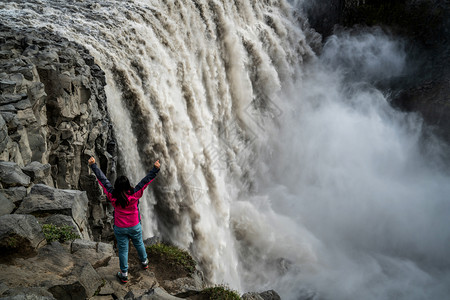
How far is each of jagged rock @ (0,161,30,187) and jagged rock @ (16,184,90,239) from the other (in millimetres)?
235

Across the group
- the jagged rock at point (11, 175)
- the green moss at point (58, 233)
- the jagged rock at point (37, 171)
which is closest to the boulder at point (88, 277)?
the green moss at point (58, 233)

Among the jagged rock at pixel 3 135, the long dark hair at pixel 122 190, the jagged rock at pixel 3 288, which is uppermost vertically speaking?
the long dark hair at pixel 122 190

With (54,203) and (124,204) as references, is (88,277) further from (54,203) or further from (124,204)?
(54,203)

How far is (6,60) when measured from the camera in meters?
8.57

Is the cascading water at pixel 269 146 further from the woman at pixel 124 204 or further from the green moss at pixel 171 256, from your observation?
the woman at pixel 124 204

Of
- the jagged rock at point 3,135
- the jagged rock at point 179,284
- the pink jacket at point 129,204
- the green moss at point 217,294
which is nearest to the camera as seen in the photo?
the pink jacket at point 129,204

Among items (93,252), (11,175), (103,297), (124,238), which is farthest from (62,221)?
(103,297)

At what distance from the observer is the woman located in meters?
5.61

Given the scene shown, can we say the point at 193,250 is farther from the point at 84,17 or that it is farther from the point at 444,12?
the point at 444,12

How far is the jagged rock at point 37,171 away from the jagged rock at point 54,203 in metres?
0.47

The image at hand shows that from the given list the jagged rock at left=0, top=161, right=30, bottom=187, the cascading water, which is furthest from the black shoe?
the cascading water

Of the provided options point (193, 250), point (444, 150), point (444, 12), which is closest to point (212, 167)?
point (193, 250)

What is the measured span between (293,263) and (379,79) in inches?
694

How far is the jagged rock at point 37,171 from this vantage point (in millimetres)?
7042
